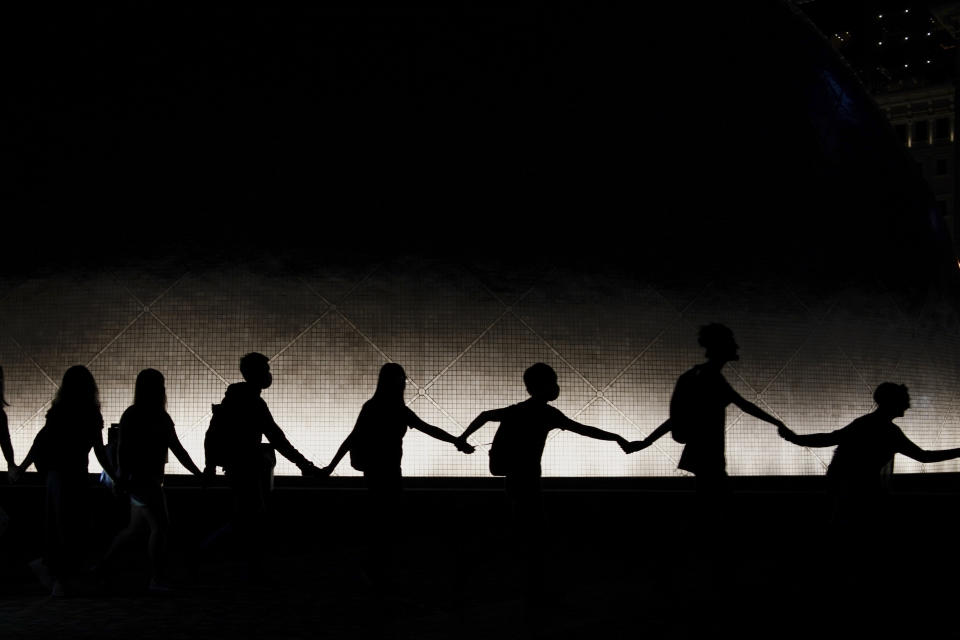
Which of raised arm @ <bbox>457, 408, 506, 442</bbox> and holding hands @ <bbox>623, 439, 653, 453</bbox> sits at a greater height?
raised arm @ <bbox>457, 408, 506, 442</bbox>

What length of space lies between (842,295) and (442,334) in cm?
464

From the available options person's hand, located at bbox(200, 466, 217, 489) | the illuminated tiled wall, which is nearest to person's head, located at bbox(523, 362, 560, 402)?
person's hand, located at bbox(200, 466, 217, 489)

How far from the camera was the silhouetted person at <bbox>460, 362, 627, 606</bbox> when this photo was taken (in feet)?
18.7

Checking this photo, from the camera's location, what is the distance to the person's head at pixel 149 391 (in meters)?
6.51

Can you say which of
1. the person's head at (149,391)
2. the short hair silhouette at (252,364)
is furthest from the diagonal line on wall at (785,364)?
the person's head at (149,391)

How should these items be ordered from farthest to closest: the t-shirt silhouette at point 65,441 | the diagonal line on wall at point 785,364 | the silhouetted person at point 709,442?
1. the diagonal line on wall at point 785,364
2. the t-shirt silhouette at point 65,441
3. the silhouetted person at point 709,442

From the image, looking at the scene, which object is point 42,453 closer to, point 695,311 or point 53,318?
point 53,318

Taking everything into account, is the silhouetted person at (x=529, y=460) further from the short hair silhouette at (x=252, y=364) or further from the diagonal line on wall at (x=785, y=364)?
the diagonal line on wall at (x=785, y=364)

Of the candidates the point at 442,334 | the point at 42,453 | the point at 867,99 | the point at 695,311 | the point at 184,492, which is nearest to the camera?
the point at 42,453

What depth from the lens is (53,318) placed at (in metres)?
9.88

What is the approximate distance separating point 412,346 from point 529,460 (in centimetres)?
371

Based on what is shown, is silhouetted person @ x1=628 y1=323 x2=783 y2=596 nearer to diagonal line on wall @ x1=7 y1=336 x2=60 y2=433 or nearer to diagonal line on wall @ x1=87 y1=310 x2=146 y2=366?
diagonal line on wall @ x1=87 y1=310 x2=146 y2=366

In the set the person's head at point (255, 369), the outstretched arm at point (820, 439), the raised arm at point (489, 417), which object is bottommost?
the outstretched arm at point (820, 439)

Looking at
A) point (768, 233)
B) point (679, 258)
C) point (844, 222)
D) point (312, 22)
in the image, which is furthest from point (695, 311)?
point (312, 22)
